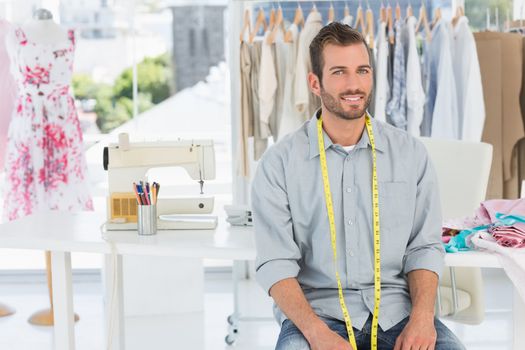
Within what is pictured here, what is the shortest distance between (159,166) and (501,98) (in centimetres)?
235

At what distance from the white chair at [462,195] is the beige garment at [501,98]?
1.36 metres

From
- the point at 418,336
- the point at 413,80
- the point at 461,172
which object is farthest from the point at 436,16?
the point at 418,336

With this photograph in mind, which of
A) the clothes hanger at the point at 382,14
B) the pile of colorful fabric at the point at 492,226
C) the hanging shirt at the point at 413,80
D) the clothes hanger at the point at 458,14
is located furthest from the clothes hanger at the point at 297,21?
the pile of colorful fabric at the point at 492,226

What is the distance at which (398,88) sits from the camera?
462 centimetres

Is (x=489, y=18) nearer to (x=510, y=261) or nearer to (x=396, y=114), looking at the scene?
(x=396, y=114)

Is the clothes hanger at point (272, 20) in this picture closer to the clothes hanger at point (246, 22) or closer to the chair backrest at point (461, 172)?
the clothes hanger at point (246, 22)

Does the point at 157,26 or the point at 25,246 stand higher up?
the point at 157,26

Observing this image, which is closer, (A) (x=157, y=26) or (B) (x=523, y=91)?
(B) (x=523, y=91)

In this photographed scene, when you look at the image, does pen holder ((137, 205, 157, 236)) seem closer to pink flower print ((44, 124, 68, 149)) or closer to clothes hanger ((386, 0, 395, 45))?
pink flower print ((44, 124, 68, 149))

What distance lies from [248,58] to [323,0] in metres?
0.62

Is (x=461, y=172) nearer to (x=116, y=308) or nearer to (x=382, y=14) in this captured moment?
(x=116, y=308)

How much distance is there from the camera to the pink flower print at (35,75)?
4479 mm

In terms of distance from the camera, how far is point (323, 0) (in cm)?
504

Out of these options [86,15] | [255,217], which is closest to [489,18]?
[86,15]
